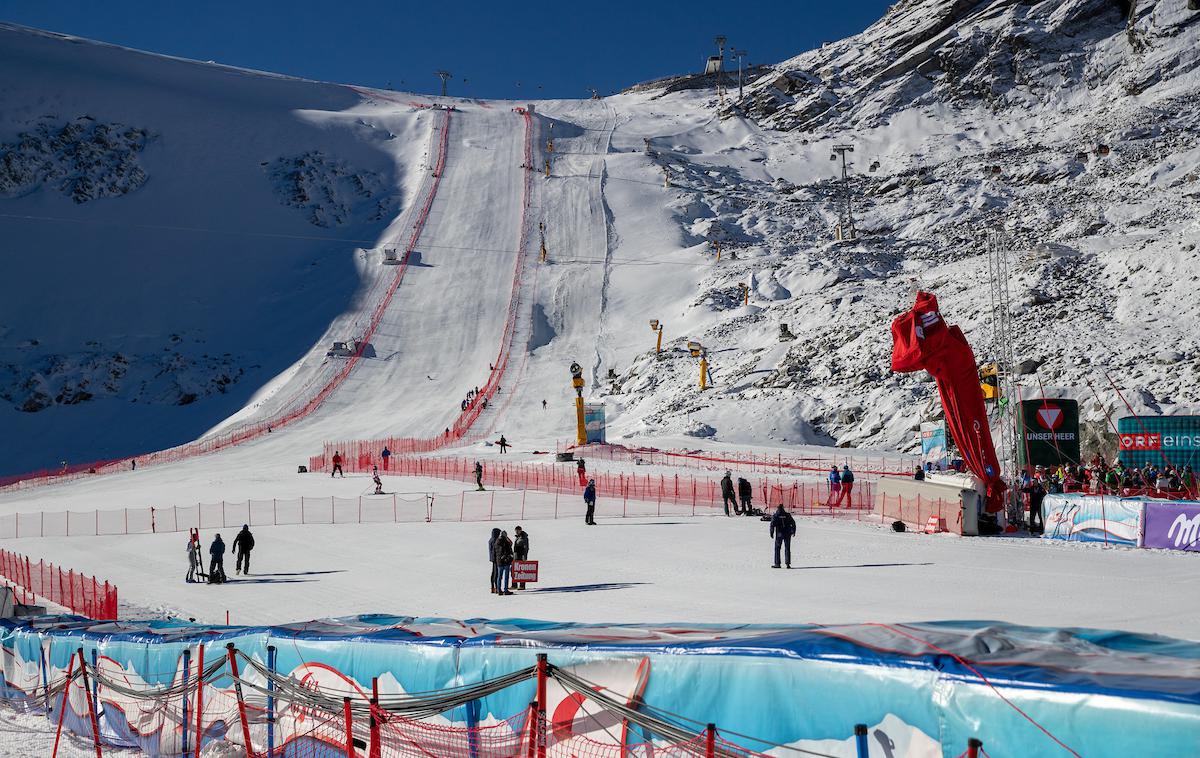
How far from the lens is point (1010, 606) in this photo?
15359 millimetres

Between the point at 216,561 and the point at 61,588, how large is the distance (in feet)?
10.3

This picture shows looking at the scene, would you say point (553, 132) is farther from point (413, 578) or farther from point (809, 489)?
point (413, 578)

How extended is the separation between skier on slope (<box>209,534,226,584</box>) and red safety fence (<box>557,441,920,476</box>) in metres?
19.7

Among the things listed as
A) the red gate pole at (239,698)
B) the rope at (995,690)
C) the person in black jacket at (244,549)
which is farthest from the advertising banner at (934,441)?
the rope at (995,690)

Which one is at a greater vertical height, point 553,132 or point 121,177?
point 553,132

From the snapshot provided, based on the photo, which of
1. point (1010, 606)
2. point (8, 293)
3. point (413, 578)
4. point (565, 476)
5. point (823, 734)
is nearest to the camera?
point (823, 734)

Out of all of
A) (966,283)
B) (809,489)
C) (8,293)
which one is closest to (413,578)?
(809,489)

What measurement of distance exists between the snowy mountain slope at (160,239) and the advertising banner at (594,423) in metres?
25.0

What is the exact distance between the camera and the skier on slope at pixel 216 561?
21750mm

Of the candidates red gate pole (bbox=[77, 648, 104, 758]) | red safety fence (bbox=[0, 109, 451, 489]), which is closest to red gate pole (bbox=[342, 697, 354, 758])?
red gate pole (bbox=[77, 648, 104, 758])

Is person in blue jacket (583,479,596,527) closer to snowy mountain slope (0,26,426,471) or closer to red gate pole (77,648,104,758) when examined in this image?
red gate pole (77,648,104,758)

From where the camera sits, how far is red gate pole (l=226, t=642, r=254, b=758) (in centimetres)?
891

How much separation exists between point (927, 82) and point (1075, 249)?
62936mm

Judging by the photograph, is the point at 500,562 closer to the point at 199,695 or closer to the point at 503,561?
the point at 503,561
